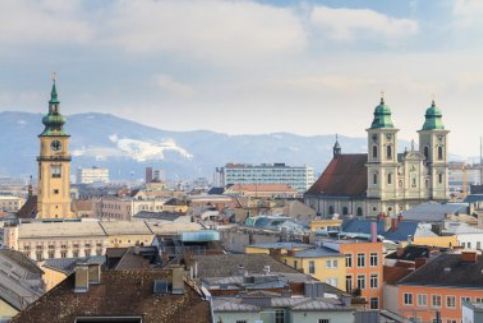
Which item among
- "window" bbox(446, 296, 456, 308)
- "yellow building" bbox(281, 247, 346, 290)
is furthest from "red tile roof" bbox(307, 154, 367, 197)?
"window" bbox(446, 296, 456, 308)

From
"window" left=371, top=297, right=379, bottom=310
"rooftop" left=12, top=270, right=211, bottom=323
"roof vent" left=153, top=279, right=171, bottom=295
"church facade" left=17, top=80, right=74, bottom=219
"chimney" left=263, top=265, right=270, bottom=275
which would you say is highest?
"church facade" left=17, top=80, right=74, bottom=219

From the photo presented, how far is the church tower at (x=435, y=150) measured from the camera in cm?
16238

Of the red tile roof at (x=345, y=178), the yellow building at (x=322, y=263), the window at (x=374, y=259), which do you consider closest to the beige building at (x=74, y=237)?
the window at (x=374, y=259)

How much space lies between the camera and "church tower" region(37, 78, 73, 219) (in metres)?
146

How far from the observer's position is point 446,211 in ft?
401

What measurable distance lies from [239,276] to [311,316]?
1218cm

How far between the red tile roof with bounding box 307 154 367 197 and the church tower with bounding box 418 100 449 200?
8.80 metres

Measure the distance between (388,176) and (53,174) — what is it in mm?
43864

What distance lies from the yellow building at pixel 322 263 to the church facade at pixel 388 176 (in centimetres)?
8191

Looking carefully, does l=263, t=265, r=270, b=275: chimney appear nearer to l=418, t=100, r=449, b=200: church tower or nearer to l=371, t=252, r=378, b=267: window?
l=371, t=252, r=378, b=267: window

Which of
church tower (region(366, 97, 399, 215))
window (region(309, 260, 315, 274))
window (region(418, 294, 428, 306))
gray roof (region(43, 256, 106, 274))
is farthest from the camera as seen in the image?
church tower (region(366, 97, 399, 215))

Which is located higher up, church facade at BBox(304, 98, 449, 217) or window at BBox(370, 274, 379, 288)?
church facade at BBox(304, 98, 449, 217)

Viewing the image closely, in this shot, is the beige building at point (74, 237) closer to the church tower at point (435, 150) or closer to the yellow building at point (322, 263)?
the yellow building at point (322, 263)

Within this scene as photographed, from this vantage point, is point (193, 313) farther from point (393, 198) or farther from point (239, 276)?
point (393, 198)
